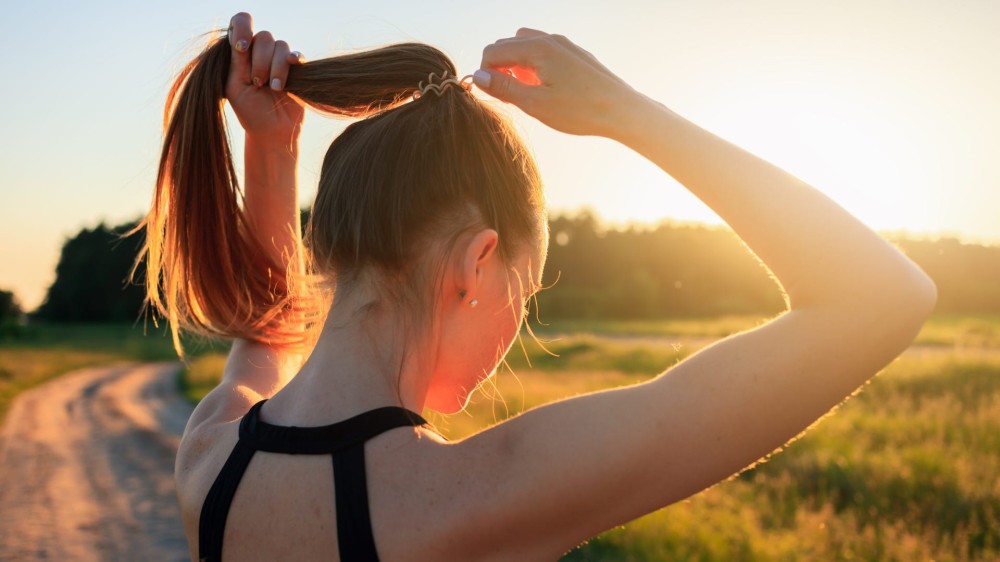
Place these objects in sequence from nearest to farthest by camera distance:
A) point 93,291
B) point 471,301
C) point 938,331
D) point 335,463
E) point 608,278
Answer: point 335,463
point 471,301
point 938,331
point 608,278
point 93,291

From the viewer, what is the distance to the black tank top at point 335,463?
4.29 ft

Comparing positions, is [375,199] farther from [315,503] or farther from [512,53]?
[315,503]

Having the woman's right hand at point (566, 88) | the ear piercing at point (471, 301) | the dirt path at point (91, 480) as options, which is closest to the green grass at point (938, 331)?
the dirt path at point (91, 480)

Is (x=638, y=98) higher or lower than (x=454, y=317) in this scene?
higher

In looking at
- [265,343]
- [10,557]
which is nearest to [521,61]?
[265,343]

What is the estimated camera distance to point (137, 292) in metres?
72.9

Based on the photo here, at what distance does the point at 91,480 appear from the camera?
919 cm

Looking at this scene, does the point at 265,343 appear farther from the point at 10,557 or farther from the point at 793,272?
the point at 10,557

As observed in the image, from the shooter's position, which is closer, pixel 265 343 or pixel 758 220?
pixel 758 220

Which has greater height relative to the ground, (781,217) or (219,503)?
(781,217)

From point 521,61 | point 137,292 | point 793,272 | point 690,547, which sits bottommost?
point 137,292

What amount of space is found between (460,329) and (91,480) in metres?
9.14

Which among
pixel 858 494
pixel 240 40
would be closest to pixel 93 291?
pixel 858 494

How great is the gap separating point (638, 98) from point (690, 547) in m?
5.11
